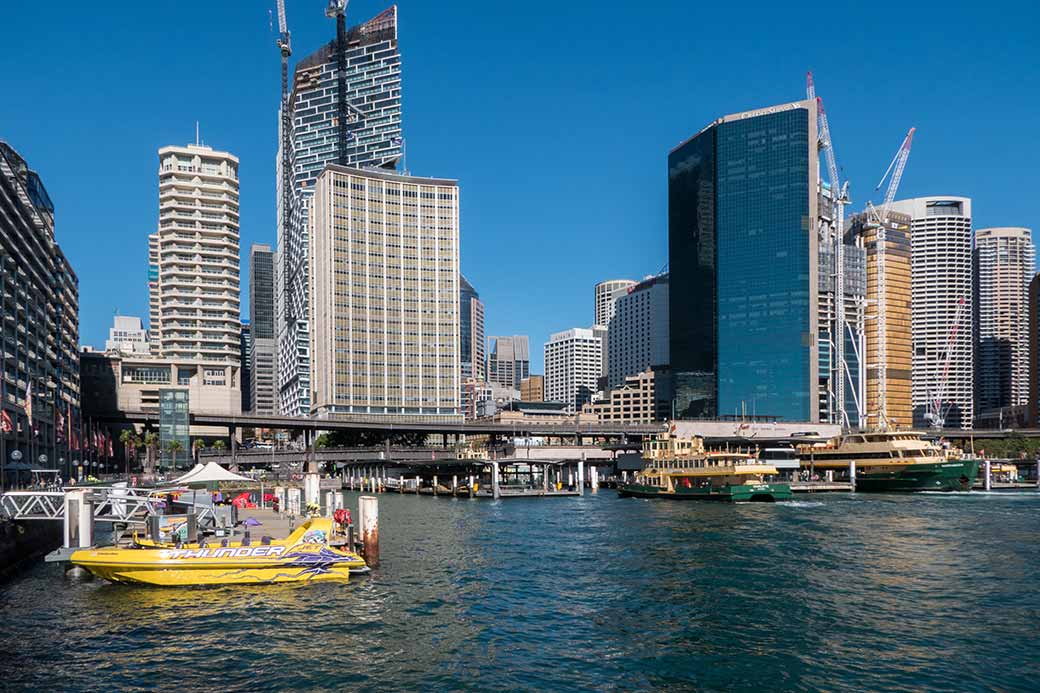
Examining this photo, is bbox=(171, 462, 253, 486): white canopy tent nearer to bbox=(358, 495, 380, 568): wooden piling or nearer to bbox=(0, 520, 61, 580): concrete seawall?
bbox=(0, 520, 61, 580): concrete seawall

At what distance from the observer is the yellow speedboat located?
50188 millimetres

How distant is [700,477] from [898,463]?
4001 cm

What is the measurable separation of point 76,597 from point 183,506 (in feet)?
72.8

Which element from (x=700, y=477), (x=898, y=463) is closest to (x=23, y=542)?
(x=700, y=477)

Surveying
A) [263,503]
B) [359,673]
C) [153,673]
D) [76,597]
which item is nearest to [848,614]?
[359,673]

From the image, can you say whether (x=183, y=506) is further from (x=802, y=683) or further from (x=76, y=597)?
(x=802, y=683)

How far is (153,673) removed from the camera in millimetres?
34844

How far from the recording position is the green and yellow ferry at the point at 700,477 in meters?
121

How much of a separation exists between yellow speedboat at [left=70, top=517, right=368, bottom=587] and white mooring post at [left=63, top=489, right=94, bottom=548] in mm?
4382

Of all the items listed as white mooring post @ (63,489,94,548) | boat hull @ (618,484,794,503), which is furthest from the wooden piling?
boat hull @ (618,484,794,503)

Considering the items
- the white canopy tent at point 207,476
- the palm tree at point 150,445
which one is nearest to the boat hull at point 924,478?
the white canopy tent at point 207,476

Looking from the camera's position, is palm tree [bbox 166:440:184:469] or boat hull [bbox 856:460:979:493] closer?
boat hull [bbox 856:460:979:493]

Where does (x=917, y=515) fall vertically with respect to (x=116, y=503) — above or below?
below

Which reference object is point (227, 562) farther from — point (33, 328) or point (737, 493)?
point (33, 328)
